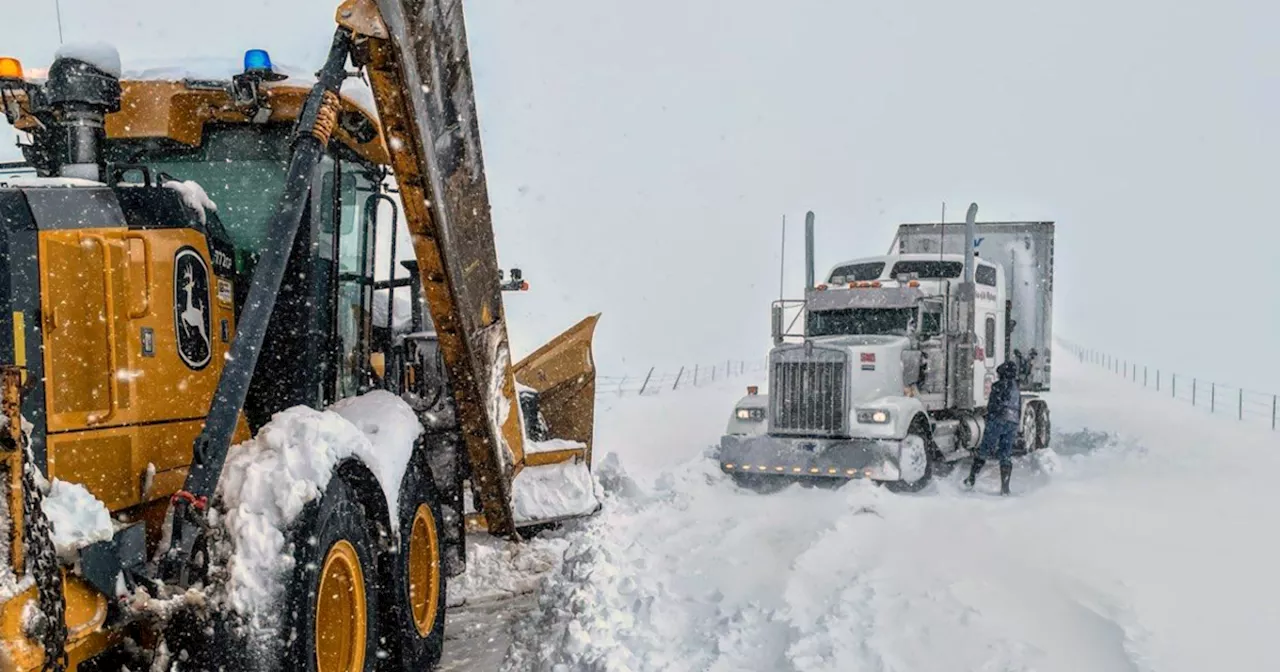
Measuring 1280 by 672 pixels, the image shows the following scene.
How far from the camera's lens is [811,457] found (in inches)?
423

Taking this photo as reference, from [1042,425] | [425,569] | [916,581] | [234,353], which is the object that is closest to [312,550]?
[234,353]

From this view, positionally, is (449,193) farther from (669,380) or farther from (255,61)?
(669,380)

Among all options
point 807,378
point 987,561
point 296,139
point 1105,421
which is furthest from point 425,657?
point 1105,421

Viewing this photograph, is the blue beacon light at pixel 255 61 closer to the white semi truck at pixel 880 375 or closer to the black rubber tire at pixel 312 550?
the black rubber tire at pixel 312 550

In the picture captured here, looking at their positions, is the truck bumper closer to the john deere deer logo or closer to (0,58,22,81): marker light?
the john deere deer logo

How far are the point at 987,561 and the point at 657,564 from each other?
6.90 feet

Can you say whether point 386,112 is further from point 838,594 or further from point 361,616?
point 838,594

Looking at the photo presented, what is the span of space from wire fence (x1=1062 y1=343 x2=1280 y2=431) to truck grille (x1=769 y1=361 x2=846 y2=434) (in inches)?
420

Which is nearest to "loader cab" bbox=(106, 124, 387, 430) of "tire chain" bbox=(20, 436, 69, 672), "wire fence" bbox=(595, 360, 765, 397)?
"tire chain" bbox=(20, 436, 69, 672)

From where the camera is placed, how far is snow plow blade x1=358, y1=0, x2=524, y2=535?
3.54 meters

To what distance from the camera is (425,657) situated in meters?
4.80

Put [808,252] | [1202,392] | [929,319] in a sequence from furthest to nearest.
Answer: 1. [1202,392]
2. [808,252]
3. [929,319]

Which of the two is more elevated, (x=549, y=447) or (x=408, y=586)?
(x=549, y=447)

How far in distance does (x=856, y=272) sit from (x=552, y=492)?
23.5 ft
